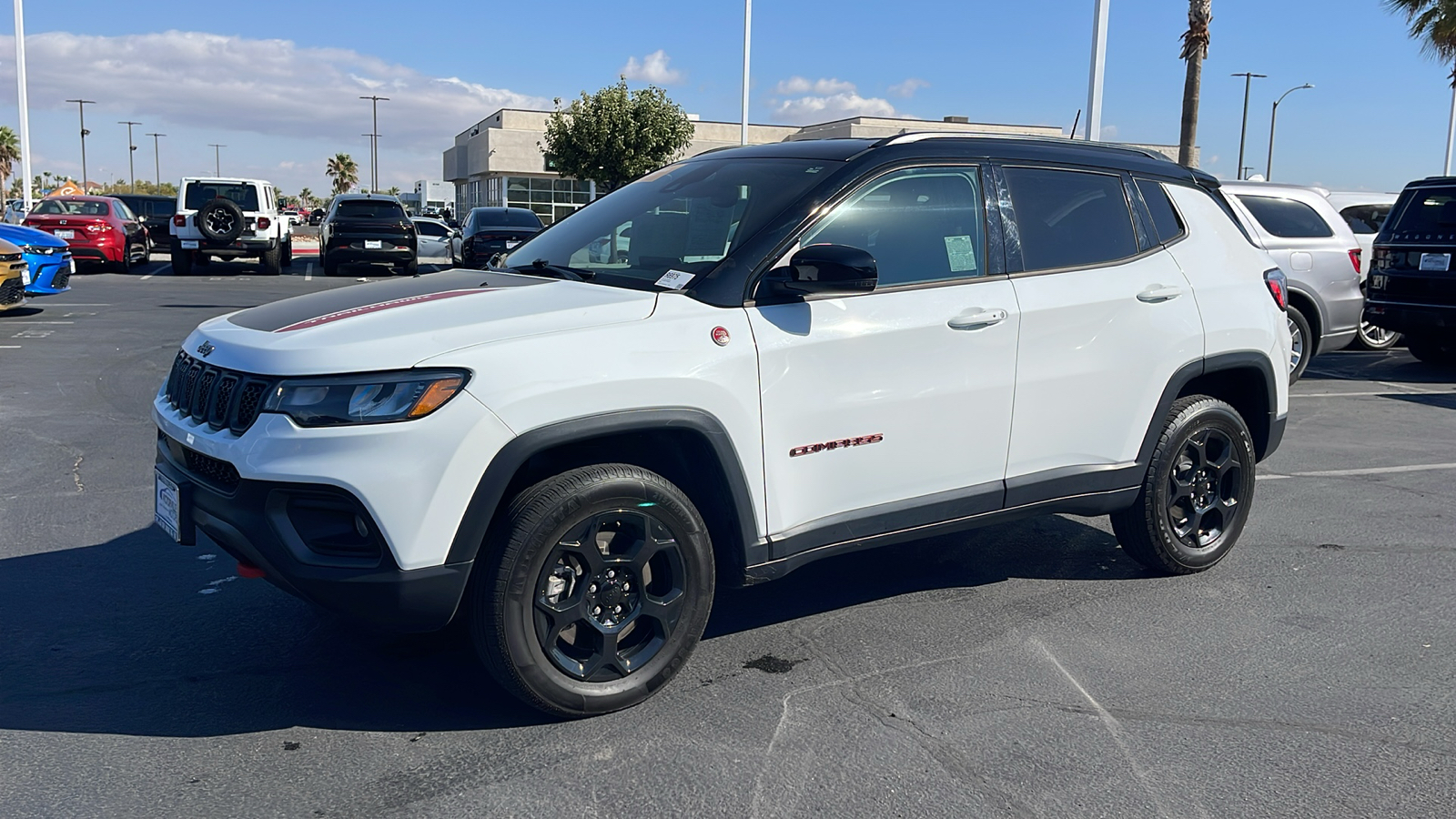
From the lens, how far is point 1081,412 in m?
4.52

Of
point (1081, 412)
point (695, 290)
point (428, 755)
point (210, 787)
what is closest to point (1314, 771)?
point (1081, 412)

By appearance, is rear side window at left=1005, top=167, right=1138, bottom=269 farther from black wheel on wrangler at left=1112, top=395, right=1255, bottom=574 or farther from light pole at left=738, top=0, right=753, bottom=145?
light pole at left=738, top=0, right=753, bottom=145

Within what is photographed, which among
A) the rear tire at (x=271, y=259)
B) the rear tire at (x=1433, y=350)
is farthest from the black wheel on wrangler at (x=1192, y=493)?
the rear tire at (x=271, y=259)

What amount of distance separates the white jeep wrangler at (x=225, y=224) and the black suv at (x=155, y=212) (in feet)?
22.2

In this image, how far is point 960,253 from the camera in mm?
4254

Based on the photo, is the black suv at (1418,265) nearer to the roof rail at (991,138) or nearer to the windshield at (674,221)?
the roof rail at (991,138)

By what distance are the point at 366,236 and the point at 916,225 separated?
65.8ft

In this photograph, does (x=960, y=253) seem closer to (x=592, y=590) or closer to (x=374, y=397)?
(x=592, y=590)

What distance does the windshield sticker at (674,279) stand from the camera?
3719 mm

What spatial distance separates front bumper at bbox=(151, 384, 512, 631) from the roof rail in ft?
6.36

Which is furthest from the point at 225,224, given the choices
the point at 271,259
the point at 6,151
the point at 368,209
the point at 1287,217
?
the point at 6,151

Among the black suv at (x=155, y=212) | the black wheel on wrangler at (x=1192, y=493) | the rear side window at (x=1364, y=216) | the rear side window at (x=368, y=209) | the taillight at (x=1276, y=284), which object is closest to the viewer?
the black wheel on wrangler at (x=1192, y=493)

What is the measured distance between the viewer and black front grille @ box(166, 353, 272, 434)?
10.8 feet

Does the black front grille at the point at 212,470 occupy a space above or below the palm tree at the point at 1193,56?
below
